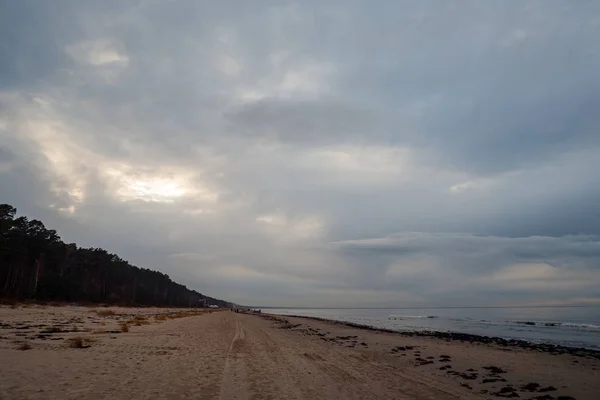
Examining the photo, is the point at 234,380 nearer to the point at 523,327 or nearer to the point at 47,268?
the point at 523,327

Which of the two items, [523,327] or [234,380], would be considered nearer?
[234,380]

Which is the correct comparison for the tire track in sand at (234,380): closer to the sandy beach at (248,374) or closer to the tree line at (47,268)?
Answer: the sandy beach at (248,374)

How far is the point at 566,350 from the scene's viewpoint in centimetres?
2800

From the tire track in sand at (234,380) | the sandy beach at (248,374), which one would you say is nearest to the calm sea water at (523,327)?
the sandy beach at (248,374)

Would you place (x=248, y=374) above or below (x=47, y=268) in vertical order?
below

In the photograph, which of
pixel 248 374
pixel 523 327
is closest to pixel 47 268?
pixel 248 374

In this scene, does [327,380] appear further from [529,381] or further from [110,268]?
[110,268]

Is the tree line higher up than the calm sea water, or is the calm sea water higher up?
the tree line

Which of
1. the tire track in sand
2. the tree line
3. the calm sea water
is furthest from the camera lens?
the tree line

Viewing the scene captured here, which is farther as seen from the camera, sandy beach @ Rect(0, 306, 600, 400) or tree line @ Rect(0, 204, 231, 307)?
tree line @ Rect(0, 204, 231, 307)

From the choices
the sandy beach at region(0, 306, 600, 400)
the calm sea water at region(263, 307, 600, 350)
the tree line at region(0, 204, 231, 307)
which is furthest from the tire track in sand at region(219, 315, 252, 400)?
the tree line at region(0, 204, 231, 307)

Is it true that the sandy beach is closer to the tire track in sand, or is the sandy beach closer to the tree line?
the tire track in sand

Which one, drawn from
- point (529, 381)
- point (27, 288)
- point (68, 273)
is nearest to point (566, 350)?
point (529, 381)

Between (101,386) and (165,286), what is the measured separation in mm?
158909
